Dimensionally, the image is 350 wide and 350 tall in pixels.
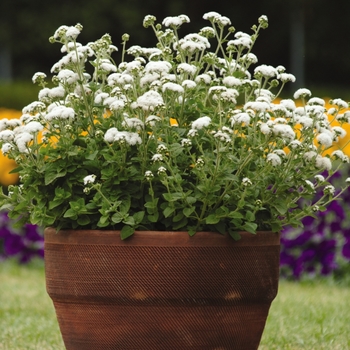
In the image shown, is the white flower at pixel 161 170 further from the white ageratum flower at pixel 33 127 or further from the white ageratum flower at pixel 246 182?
the white ageratum flower at pixel 33 127

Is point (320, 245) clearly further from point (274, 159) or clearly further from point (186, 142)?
point (186, 142)

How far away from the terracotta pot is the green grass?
900 mm

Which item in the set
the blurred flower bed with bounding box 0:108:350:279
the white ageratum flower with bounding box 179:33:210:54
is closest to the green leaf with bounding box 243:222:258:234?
the white ageratum flower with bounding box 179:33:210:54

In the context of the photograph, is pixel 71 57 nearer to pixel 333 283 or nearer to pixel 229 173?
pixel 229 173

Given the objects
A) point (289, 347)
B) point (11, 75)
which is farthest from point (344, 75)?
point (289, 347)

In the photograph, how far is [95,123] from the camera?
275 centimetres

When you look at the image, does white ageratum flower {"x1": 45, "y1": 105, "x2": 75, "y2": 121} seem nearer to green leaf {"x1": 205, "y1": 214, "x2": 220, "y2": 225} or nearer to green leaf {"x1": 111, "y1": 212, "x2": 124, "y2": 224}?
green leaf {"x1": 111, "y1": 212, "x2": 124, "y2": 224}

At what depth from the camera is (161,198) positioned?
8.50ft

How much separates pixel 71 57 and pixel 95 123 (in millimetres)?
263

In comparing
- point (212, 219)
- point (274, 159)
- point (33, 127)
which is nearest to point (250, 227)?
point (212, 219)

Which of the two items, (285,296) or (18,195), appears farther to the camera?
(285,296)

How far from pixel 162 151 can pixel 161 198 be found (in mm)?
234

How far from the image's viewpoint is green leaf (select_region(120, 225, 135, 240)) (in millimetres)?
2447

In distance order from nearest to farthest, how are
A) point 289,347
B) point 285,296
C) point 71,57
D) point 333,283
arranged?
point 71,57, point 289,347, point 285,296, point 333,283
